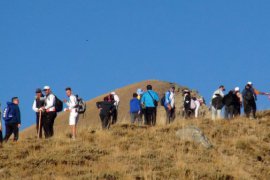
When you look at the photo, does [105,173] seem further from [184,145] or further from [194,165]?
[184,145]

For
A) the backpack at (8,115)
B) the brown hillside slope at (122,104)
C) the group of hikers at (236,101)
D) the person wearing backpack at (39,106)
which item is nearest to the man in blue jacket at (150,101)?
the group of hikers at (236,101)

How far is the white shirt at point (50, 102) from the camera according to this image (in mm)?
27469

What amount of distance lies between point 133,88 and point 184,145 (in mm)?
61051

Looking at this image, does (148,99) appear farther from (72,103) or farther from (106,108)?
(72,103)

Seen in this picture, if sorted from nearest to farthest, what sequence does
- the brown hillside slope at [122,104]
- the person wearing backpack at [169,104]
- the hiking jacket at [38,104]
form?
the hiking jacket at [38,104], the person wearing backpack at [169,104], the brown hillside slope at [122,104]

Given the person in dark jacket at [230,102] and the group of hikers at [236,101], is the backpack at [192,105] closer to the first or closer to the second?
the group of hikers at [236,101]

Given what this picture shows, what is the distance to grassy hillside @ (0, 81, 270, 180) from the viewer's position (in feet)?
72.1

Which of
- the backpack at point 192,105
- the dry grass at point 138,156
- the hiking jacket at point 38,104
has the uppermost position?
the backpack at point 192,105

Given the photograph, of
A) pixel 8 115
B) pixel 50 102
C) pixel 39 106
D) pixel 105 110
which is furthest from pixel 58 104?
pixel 105 110

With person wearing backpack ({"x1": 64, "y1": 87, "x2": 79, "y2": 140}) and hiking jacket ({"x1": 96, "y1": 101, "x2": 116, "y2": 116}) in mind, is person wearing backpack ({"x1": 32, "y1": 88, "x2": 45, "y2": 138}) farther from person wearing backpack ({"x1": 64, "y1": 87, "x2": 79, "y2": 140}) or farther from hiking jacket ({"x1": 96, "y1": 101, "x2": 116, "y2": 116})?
hiking jacket ({"x1": 96, "y1": 101, "x2": 116, "y2": 116})

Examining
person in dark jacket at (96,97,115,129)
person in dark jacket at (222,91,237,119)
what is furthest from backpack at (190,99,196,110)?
person in dark jacket at (96,97,115,129)

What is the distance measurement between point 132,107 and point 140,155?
9.70m

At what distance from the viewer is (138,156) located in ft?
79.7

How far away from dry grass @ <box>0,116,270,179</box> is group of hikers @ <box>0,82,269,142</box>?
0.84m
